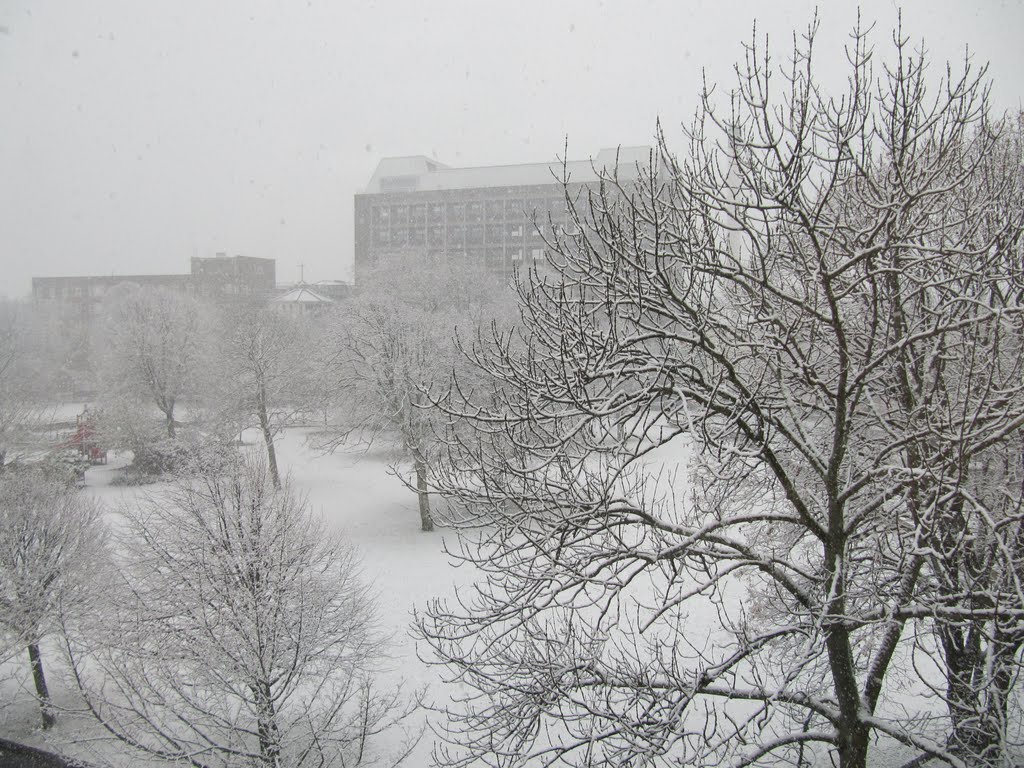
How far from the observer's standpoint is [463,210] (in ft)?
220

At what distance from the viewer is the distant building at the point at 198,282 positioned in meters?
74.7

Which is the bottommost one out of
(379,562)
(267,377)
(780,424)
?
(379,562)

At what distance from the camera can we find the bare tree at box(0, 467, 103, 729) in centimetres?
1276

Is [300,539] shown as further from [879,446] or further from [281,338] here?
[281,338]

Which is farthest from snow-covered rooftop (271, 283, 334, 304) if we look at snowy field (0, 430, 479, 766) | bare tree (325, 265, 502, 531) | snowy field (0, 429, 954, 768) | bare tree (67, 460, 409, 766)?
bare tree (67, 460, 409, 766)

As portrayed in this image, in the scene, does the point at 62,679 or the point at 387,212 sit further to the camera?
the point at 387,212

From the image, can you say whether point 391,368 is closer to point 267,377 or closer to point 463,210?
point 267,377

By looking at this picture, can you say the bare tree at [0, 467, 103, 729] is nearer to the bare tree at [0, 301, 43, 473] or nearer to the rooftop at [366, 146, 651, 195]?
the bare tree at [0, 301, 43, 473]

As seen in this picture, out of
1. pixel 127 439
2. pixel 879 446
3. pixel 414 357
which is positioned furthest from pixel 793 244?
pixel 127 439

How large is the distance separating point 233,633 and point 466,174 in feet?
209

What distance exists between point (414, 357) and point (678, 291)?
17.3 meters

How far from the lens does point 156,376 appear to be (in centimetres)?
3297

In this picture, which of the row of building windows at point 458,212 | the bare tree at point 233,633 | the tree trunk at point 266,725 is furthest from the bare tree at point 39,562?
the row of building windows at point 458,212

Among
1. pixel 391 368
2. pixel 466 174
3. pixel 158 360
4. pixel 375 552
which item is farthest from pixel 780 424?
pixel 466 174
